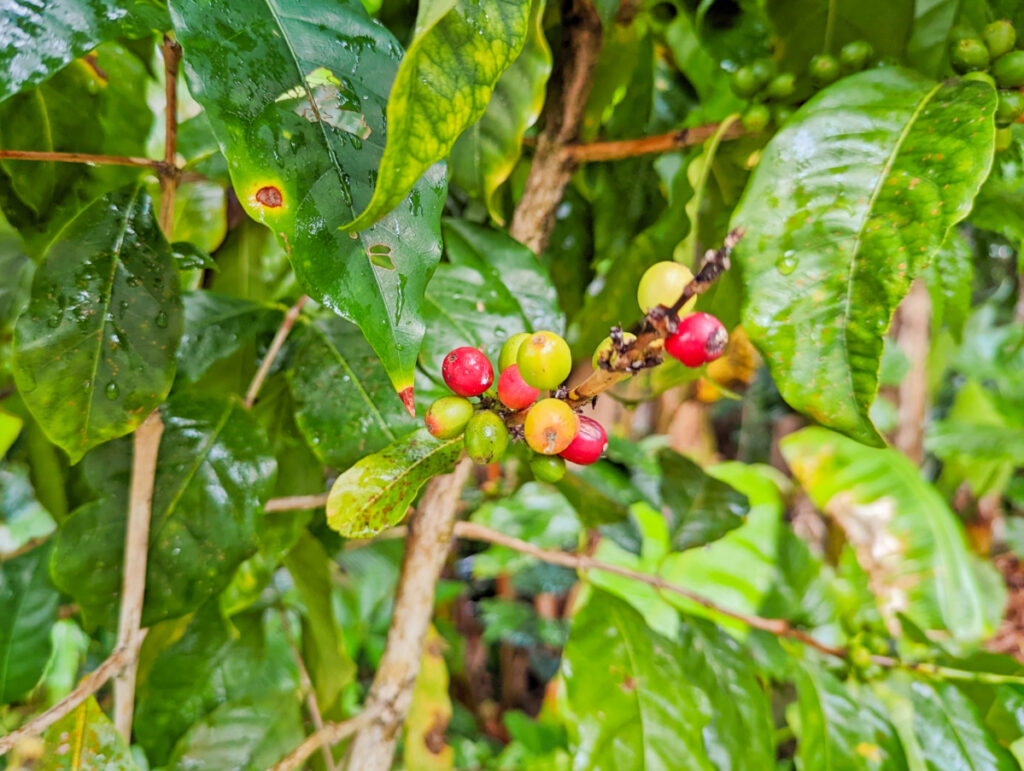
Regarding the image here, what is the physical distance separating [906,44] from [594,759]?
24.8 inches

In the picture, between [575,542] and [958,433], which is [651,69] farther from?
[958,433]

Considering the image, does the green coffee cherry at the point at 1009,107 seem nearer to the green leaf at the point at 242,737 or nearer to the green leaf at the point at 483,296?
the green leaf at the point at 483,296

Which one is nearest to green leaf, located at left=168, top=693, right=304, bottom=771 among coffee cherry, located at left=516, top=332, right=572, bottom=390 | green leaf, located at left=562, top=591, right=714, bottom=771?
green leaf, located at left=562, top=591, right=714, bottom=771

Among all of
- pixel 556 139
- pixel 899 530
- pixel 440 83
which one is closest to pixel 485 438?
pixel 440 83

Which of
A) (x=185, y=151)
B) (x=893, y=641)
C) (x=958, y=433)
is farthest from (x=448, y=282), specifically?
(x=958, y=433)

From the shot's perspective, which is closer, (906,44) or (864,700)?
(906,44)

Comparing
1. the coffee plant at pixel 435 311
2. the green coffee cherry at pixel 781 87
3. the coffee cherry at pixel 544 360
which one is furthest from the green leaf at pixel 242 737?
the green coffee cherry at pixel 781 87

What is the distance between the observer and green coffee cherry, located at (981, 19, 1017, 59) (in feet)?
1.29

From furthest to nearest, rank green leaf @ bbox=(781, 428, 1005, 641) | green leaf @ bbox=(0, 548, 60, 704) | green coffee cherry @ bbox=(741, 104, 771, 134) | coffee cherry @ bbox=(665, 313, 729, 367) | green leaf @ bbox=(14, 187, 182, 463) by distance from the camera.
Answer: green leaf @ bbox=(781, 428, 1005, 641) → green leaf @ bbox=(0, 548, 60, 704) → green coffee cherry @ bbox=(741, 104, 771, 134) → green leaf @ bbox=(14, 187, 182, 463) → coffee cherry @ bbox=(665, 313, 729, 367)

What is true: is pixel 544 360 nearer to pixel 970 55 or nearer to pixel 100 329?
pixel 100 329

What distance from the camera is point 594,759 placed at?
473 millimetres

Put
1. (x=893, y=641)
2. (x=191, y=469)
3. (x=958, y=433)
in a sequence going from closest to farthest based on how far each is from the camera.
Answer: (x=191, y=469), (x=893, y=641), (x=958, y=433)

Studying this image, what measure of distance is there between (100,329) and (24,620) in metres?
0.43

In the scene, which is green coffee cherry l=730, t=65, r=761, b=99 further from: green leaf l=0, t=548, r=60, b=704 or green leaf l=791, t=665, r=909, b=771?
green leaf l=0, t=548, r=60, b=704
